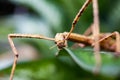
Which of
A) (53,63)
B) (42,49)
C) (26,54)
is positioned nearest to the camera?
(53,63)

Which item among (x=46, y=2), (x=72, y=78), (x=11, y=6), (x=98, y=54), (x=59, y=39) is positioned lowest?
(x=98, y=54)

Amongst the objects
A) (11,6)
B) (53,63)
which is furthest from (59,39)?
(11,6)

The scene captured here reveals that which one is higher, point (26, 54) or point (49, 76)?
point (26, 54)

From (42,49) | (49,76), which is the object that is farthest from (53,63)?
(42,49)

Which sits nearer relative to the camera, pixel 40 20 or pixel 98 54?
pixel 98 54

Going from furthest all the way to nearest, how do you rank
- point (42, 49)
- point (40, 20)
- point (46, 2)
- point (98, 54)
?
point (40, 20), point (46, 2), point (42, 49), point (98, 54)

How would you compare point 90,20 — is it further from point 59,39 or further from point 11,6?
point 11,6
